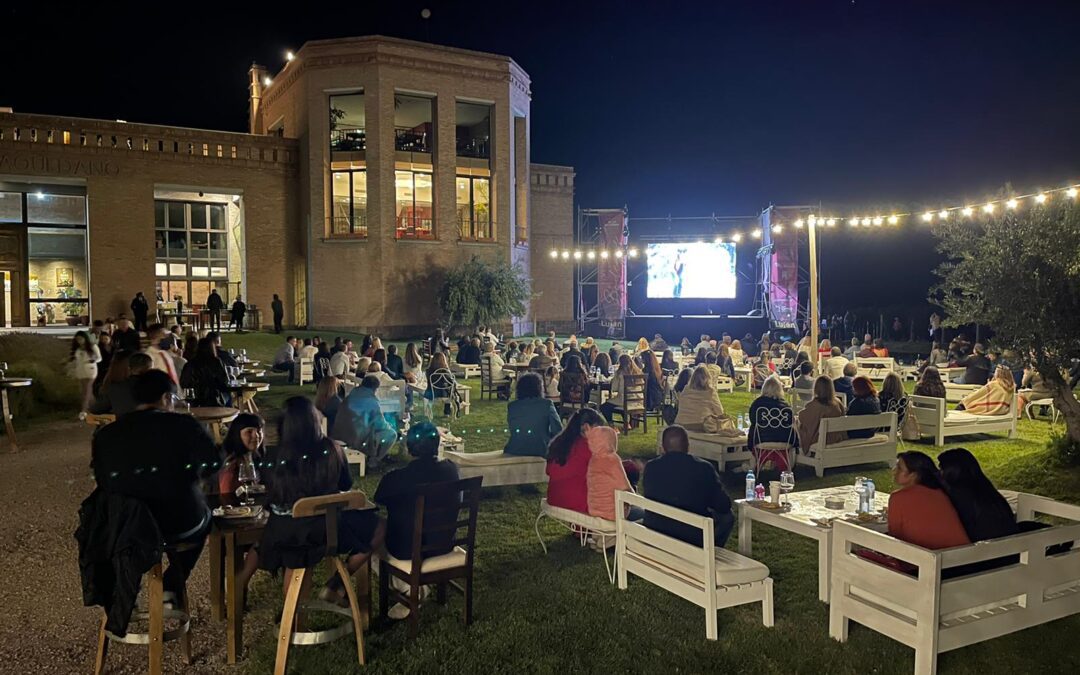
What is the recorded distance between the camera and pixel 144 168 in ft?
85.5

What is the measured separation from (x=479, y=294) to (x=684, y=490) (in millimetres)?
23027

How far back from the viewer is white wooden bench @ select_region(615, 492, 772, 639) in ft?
14.3

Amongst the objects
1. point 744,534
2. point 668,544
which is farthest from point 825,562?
point 668,544

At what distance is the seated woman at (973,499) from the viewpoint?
4.16 m

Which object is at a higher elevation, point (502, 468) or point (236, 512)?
point (236, 512)

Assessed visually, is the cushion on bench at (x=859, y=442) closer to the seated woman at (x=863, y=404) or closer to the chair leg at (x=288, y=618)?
the seated woman at (x=863, y=404)

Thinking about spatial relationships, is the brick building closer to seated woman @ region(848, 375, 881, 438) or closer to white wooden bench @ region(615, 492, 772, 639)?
seated woman @ region(848, 375, 881, 438)

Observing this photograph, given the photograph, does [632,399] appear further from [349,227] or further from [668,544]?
[349,227]

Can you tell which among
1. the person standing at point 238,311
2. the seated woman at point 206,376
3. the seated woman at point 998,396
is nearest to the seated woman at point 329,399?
the seated woman at point 206,376

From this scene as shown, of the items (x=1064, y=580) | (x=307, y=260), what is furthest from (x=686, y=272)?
(x=1064, y=580)

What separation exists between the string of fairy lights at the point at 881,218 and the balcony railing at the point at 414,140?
6.51 meters

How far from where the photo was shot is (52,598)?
5023mm

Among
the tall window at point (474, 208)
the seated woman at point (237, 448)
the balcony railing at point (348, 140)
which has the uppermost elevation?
the balcony railing at point (348, 140)

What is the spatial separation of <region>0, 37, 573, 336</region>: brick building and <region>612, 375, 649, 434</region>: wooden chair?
17.7 meters
